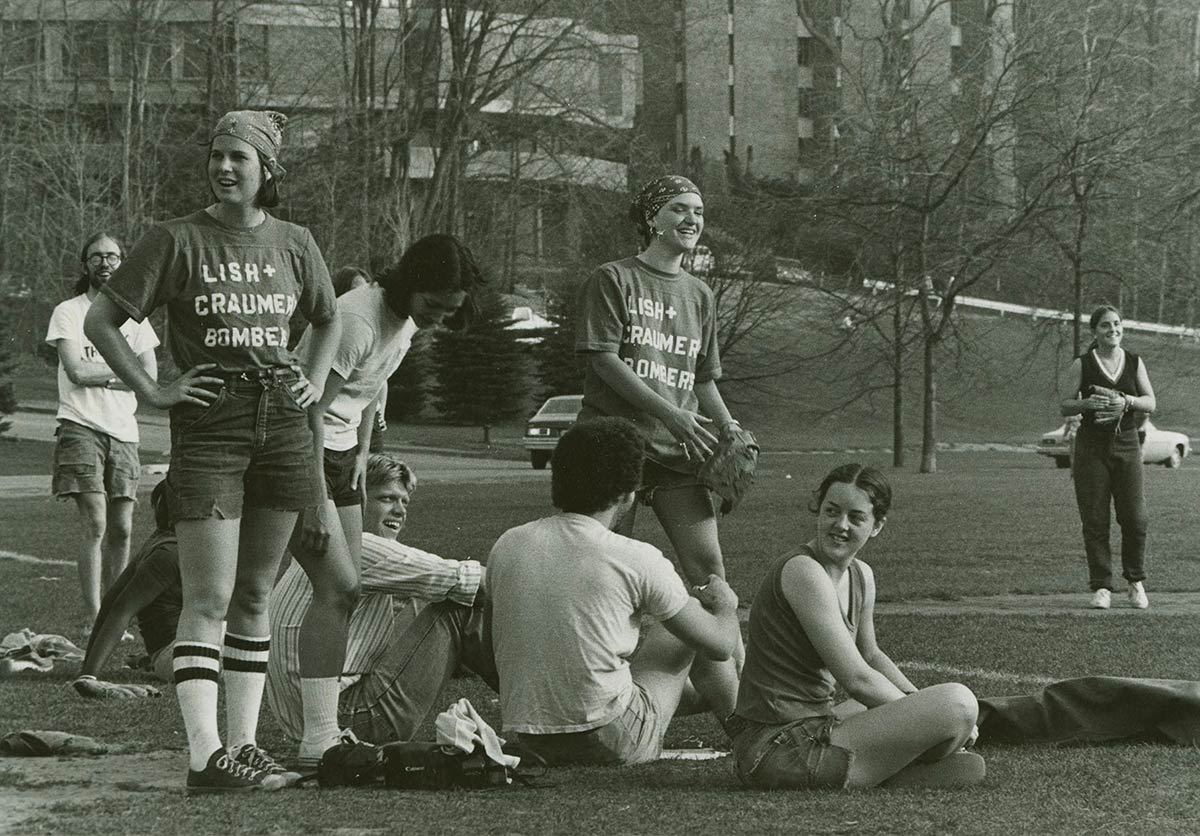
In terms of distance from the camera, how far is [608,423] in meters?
5.49

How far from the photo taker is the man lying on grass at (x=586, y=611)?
17.9ft

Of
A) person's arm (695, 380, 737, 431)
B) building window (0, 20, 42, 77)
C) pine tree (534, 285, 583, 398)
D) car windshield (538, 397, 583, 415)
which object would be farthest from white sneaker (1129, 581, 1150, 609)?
building window (0, 20, 42, 77)

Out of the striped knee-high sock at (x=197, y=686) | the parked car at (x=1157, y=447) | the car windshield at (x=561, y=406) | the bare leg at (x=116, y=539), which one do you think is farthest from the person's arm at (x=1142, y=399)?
the parked car at (x=1157, y=447)

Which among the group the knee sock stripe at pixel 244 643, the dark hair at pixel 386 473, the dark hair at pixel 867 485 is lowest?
the knee sock stripe at pixel 244 643

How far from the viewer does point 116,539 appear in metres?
9.52

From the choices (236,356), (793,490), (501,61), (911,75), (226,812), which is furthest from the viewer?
(501,61)

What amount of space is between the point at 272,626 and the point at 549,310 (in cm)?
4183

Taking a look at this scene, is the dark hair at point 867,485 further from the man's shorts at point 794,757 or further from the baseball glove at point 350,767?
the baseball glove at point 350,767

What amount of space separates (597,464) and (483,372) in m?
40.3

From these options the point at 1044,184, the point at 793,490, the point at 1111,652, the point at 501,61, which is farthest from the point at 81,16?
the point at 1111,652

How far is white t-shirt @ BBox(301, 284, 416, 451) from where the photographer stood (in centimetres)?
605

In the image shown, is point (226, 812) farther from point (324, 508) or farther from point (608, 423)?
point (608, 423)

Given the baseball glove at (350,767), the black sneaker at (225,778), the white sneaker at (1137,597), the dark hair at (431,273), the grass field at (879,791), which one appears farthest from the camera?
the white sneaker at (1137,597)

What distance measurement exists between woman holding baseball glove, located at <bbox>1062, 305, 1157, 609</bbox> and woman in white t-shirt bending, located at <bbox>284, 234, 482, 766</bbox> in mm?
6016
